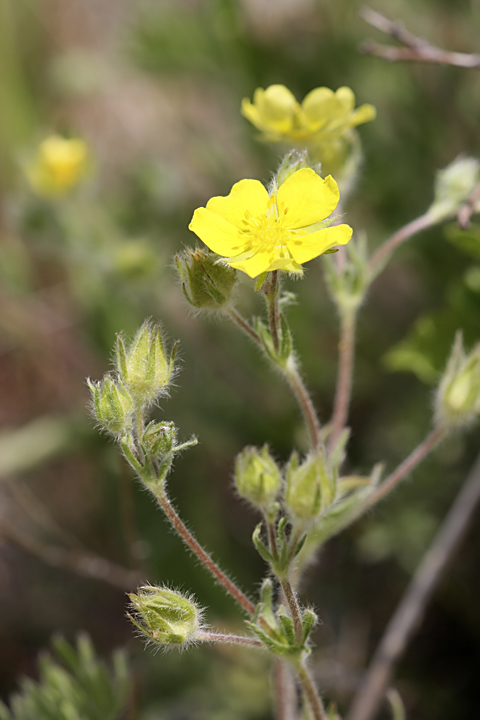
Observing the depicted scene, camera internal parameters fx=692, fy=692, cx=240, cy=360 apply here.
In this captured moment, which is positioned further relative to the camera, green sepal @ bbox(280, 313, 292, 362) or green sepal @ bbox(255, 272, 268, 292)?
green sepal @ bbox(280, 313, 292, 362)

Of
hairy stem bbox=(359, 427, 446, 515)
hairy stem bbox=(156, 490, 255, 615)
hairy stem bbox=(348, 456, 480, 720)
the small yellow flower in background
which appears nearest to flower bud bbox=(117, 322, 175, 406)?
hairy stem bbox=(156, 490, 255, 615)

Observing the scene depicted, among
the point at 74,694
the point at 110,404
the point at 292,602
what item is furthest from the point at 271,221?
the point at 74,694

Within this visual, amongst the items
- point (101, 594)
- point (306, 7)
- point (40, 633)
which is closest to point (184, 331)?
point (101, 594)

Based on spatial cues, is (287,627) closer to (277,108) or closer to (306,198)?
(306,198)

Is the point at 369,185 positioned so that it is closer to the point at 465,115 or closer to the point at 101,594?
the point at 465,115

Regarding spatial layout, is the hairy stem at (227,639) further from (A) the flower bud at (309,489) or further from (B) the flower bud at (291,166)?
(B) the flower bud at (291,166)

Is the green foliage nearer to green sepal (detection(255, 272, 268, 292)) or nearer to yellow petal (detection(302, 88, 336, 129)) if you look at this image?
green sepal (detection(255, 272, 268, 292))

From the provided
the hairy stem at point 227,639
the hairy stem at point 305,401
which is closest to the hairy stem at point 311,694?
the hairy stem at point 227,639
